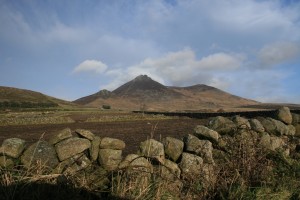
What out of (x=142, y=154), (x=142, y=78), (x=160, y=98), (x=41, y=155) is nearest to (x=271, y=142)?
(x=142, y=154)

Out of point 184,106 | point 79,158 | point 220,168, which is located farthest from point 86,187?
point 184,106

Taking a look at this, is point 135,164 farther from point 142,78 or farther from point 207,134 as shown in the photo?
point 142,78

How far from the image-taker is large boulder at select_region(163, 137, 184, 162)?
20.2 ft

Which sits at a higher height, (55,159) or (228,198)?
(55,159)

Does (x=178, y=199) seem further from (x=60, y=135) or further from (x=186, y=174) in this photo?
(x=60, y=135)

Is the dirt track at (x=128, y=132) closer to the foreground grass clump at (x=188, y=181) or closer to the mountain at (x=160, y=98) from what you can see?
the foreground grass clump at (x=188, y=181)

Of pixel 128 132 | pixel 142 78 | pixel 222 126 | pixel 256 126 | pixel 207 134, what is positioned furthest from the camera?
pixel 142 78

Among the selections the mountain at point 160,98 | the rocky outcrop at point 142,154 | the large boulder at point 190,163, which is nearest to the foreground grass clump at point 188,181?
the rocky outcrop at point 142,154

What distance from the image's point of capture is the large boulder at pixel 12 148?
4996 mm

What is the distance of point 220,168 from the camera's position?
586cm

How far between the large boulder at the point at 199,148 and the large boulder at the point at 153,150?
69 cm

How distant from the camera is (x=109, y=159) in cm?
540

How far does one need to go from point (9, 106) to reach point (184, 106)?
224 ft

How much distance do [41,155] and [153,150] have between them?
158 cm
